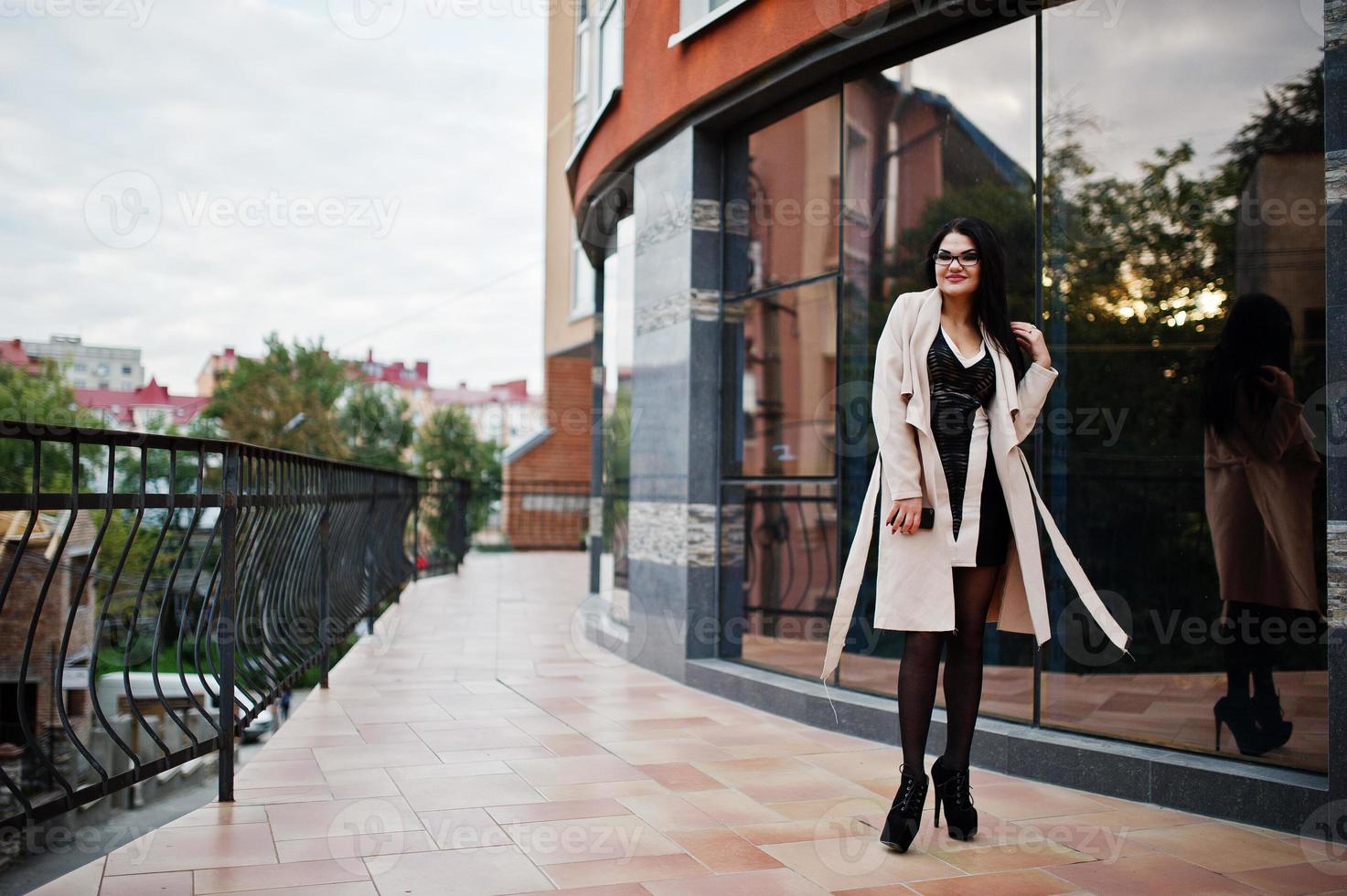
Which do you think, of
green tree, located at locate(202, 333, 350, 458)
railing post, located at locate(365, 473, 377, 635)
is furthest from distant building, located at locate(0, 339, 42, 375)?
railing post, located at locate(365, 473, 377, 635)

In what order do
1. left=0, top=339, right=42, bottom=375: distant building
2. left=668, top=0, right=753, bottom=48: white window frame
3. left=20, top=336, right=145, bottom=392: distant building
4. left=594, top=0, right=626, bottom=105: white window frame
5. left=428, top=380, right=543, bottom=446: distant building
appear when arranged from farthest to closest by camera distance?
1. left=428, top=380, right=543, bottom=446: distant building
2. left=20, top=336, right=145, bottom=392: distant building
3. left=0, top=339, right=42, bottom=375: distant building
4. left=594, top=0, right=626, bottom=105: white window frame
5. left=668, top=0, right=753, bottom=48: white window frame

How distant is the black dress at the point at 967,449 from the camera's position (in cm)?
305

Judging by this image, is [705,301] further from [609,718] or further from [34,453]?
[34,453]

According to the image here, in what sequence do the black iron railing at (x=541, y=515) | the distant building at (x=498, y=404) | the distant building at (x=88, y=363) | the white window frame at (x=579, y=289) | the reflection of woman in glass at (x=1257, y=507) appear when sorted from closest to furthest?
the reflection of woman in glass at (x=1257, y=507) → the white window frame at (x=579, y=289) → the black iron railing at (x=541, y=515) → the distant building at (x=88, y=363) → the distant building at (x=498, y=404)

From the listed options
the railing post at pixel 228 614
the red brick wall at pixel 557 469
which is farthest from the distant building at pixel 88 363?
the railing post at pixel 228 614

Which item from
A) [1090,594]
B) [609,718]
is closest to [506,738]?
[609,718]

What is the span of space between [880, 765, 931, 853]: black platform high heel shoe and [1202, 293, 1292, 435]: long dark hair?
7.10ft

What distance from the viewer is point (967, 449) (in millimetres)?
3074

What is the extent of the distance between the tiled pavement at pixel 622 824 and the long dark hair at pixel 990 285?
1.44m

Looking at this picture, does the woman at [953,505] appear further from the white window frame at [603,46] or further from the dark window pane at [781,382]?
the white window frame at [603,46]

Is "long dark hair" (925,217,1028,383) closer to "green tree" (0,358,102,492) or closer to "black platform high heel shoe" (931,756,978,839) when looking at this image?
"black platform high heel shoe" (931,756,978,839)

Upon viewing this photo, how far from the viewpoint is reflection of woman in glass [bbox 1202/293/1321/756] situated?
12.7 ft

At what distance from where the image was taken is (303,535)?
17.4 feet

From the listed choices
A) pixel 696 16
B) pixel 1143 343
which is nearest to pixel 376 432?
pixel 696 16
